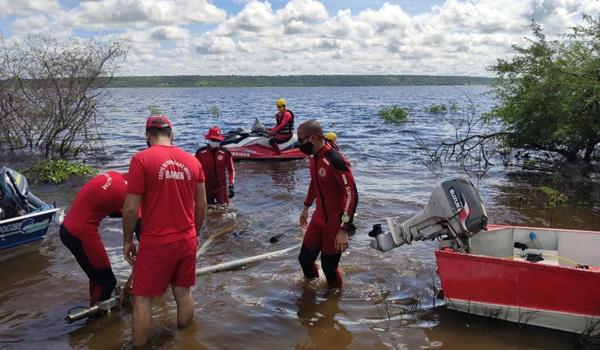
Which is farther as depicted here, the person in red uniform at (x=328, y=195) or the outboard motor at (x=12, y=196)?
the outboard motor at (x=12, y=196)

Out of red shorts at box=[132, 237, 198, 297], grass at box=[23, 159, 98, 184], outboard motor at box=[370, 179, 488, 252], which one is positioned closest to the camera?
red shorts at box=[132, 237, 198, 297]

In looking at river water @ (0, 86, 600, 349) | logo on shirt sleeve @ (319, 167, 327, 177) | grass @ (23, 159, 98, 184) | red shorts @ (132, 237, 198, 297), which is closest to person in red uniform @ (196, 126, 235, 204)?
river water @ (0, 86, 600, 349)

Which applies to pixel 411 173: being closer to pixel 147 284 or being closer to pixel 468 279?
pixel 468 279

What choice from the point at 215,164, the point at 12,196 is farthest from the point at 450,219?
the point at 12,196

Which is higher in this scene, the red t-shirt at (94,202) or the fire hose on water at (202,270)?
the red t-shirt at (94,202)

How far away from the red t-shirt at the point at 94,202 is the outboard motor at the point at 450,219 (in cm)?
285

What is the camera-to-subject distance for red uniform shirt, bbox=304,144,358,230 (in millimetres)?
5402

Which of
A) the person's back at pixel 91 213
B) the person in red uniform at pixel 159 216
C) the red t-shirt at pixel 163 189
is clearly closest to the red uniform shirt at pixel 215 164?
the person's back at pixel 91 213

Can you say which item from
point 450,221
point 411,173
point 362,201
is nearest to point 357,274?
point 450,221

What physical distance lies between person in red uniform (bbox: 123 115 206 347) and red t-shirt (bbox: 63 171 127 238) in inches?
28.8

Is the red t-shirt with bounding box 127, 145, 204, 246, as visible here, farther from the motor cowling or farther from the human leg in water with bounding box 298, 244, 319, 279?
the motor cowling

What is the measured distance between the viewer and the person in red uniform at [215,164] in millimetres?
9438

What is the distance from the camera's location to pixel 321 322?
5.37 m

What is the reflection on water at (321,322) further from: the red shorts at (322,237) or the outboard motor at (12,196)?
the outboard motor at (12,196)
